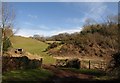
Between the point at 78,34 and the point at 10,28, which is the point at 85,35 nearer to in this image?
the point at 78,34

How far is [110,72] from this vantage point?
69.3 ft

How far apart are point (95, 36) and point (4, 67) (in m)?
33.3

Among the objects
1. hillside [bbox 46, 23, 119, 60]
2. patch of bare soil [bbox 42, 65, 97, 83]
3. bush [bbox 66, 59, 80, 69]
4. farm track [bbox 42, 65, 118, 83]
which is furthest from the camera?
hillside [bbox 46, 23, 119, 60]

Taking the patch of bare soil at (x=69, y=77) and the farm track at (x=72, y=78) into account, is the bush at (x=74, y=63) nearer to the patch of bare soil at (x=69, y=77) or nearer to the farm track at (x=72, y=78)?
the patch of bare soil at (x=69, y=77)

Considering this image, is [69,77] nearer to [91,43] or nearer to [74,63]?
[74,63]

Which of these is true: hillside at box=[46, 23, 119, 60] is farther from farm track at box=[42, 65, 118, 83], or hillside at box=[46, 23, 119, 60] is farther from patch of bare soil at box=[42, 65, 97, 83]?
farm track at box=[42, 65, 118, 83]

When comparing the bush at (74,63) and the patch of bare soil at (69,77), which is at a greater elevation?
the bush at (74,63)

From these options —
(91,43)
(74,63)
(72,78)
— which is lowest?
(72,78)

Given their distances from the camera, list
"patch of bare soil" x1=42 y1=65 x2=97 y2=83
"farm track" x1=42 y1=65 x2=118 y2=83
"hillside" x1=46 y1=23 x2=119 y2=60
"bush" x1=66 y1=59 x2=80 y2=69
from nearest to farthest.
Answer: "farm track" x1=42 y1=65 x2=118 y2=83, "patch of bare soil" x1=42 y1=65 x2=97 y2=83, "bush" x1=66 y1=59 x2=80 y2=69, "hillside" x1=46 y1=23 x2=119 y2=60

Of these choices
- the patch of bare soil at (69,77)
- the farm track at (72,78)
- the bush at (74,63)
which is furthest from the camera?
the bush at (74,63)

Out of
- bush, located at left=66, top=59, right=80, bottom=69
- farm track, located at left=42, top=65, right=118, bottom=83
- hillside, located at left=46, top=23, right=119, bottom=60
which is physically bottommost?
farm track, located at left=42, top=65, right=118, bottom=83

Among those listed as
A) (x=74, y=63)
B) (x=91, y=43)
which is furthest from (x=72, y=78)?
(x=91, y=43)

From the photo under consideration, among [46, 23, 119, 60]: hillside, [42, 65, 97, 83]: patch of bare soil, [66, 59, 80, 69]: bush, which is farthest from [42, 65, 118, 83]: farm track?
[46, 23, 119, 60]: hillside

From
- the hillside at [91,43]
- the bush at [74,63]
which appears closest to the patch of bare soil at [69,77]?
the bush at [74,63]
